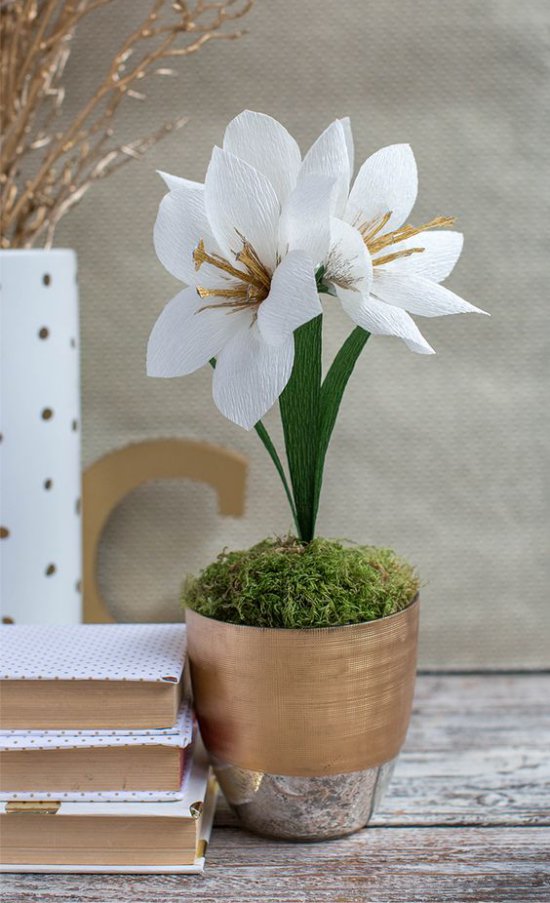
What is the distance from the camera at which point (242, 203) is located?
545 millimetres

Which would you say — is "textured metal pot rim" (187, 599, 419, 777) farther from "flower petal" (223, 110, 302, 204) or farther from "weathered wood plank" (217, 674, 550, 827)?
"flower petal" (223, 110, 302, 204)

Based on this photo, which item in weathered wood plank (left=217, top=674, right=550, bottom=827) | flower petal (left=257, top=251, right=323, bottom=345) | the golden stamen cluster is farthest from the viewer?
the golden stamen cluster

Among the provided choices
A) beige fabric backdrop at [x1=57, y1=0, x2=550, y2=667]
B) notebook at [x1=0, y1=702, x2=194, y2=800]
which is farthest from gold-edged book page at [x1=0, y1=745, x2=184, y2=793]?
beige fabric backdrop at [x1=57, y1=0, x2=550, y2=667]

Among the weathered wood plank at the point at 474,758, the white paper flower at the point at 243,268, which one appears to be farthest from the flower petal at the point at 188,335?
the weathered wood plank at the point at 474,758

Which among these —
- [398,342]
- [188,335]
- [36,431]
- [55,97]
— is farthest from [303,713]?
[55,97]

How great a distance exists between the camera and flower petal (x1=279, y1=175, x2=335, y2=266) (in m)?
0.52

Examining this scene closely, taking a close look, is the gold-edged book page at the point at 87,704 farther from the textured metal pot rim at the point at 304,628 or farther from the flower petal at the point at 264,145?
the flower petal at the point at 264,145

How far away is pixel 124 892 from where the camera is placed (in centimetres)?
56

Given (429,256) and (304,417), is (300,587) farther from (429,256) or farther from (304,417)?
(429,256)

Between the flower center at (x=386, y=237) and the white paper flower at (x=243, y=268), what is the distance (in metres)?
0.05

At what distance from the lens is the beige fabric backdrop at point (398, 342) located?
0.95m

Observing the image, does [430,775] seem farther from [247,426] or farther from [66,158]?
[66,158]

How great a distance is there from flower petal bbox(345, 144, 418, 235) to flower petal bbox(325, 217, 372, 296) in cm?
4

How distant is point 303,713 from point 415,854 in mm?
130
